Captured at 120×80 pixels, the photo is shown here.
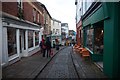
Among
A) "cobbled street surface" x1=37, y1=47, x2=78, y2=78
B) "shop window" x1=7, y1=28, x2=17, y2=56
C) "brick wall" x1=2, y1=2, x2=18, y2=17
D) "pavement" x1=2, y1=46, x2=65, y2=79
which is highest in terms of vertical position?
"brick wall" x1=2, y1=2, x2=18, y2=17

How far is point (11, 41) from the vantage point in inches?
507

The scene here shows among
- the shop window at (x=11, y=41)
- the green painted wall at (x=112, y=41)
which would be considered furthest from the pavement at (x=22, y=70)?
the green painted wall at (x=112, y=41)

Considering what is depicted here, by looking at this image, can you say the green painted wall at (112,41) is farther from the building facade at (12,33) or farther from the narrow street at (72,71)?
the building facade at (12,33)

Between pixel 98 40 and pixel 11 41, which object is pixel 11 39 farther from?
pixel 98 40

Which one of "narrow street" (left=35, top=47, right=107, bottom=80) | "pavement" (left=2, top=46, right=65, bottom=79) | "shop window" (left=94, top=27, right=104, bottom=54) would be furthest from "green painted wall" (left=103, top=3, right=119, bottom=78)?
"shop window" (left=94, top=27, right=104, bottom=54)

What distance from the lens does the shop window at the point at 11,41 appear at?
40.9 feet

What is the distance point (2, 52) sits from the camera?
433 inches

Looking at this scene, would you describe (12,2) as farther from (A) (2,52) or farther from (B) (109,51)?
(B) (109,51)

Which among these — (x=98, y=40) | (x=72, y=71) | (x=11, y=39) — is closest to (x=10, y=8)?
(x=11, y=39)

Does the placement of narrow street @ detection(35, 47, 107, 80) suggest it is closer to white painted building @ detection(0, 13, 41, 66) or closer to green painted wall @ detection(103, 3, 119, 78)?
green painted wall @ detection(103, 3, 119, 78)

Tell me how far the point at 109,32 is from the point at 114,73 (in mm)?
1752

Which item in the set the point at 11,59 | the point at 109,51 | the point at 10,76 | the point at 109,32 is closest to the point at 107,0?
the point at 109,32

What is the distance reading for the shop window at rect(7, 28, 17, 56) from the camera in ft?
40.9

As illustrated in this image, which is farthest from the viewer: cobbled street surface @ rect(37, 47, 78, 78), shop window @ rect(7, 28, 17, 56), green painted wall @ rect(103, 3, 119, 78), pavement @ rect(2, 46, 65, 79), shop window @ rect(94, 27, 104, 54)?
shop window @ rect(94, 27, 104, 54)
